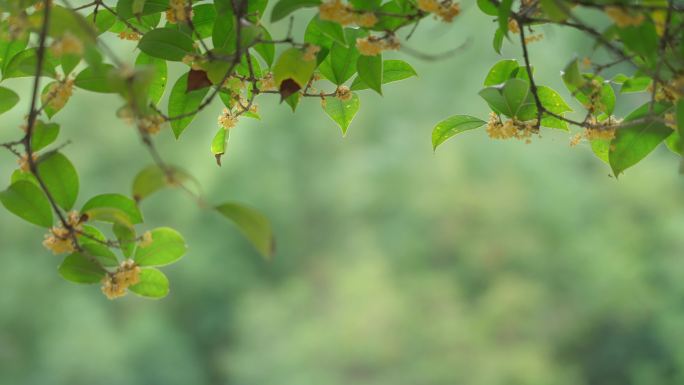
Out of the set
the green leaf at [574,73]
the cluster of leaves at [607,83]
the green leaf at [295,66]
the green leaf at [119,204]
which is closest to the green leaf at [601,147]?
the cluster of leaves at [607,83]

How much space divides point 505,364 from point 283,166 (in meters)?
1.91

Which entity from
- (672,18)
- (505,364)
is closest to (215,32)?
(672,18)

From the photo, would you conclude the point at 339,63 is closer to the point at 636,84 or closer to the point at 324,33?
the point at 324,33

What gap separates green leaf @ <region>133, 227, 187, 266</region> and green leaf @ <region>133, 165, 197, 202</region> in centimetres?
14

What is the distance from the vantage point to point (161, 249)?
1.82ft

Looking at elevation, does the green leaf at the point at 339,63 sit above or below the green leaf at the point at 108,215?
above

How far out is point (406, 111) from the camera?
5.94 m

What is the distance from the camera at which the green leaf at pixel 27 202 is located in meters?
0.51

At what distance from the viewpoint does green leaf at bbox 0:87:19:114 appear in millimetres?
539

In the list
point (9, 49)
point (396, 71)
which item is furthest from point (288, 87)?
point (9, 49)

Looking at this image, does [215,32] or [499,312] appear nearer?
[215,32]

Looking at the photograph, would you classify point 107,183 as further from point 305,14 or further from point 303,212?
point 305,14

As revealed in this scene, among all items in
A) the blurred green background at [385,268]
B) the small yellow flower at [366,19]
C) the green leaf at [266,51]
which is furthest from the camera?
the blurred green background at [385,268]

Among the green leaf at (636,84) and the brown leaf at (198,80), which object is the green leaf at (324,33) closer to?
the brown leaf at (198,80)
